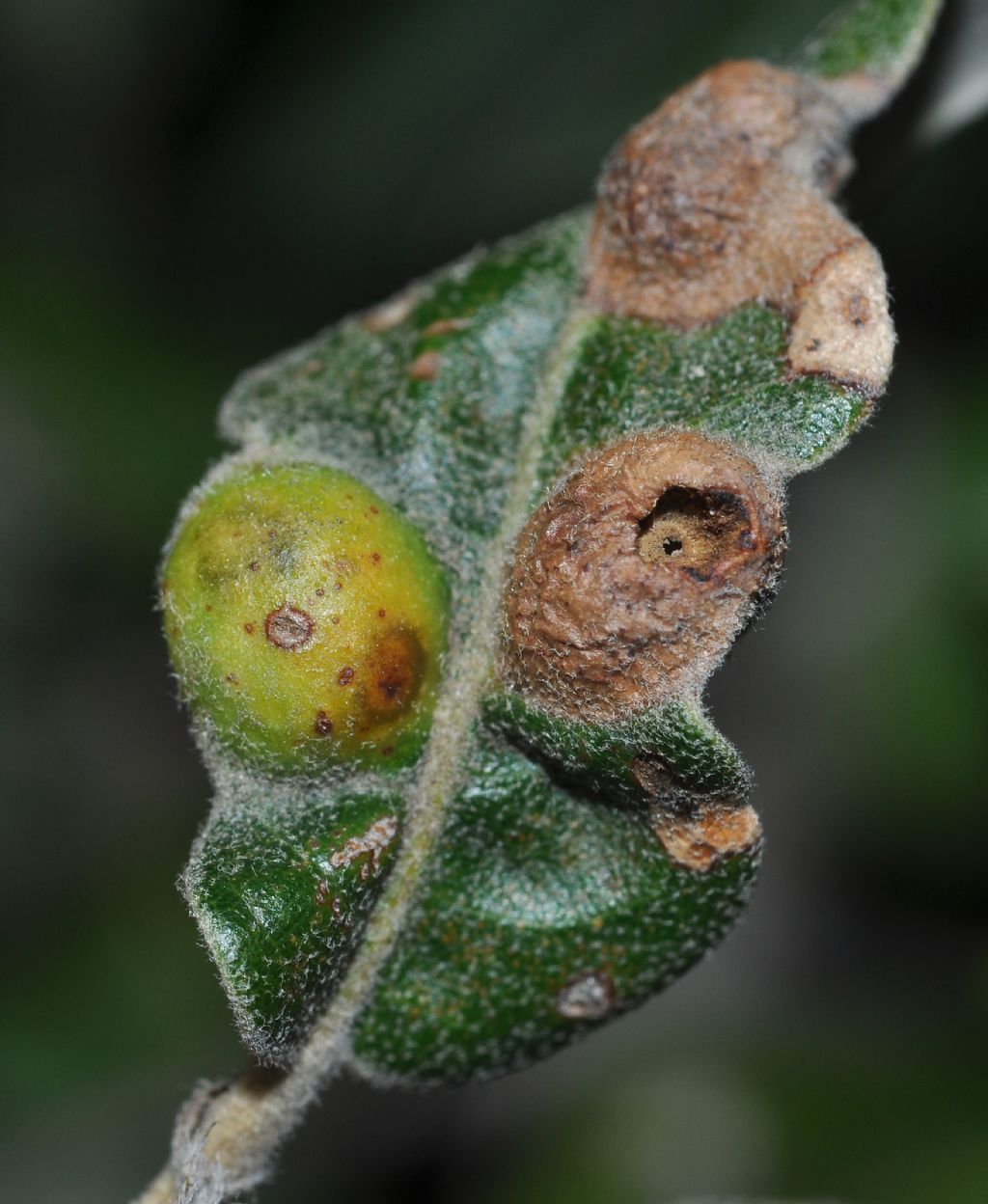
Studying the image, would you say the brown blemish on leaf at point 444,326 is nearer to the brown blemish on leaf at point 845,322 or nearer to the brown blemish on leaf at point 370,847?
the brown blemish on leaf at point 845,322

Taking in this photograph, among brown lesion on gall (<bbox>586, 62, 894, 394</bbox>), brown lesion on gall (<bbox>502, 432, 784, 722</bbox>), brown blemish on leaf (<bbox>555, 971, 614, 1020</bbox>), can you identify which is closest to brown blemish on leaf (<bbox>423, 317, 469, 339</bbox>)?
brown lesion on gall (<bbox>586, 62, 894, 394</bbox>)

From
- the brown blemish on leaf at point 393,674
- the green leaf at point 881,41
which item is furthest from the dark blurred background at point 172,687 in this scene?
the brown blemish on leaf at point 393,674

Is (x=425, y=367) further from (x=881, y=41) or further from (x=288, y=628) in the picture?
(x=881, y=41)

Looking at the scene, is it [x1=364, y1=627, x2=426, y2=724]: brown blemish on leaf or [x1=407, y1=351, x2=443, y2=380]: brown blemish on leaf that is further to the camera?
[x1=407, y1=351, x2=443, y2=380]: brown blemish on leaf

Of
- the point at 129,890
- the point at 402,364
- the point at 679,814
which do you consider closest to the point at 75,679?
the point at 129,890

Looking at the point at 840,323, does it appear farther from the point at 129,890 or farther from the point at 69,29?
the point at 69,29

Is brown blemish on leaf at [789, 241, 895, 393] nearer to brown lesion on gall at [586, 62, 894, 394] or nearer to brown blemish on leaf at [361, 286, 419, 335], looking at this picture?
brown lesion on gall at [586, 62, 894, 394]
